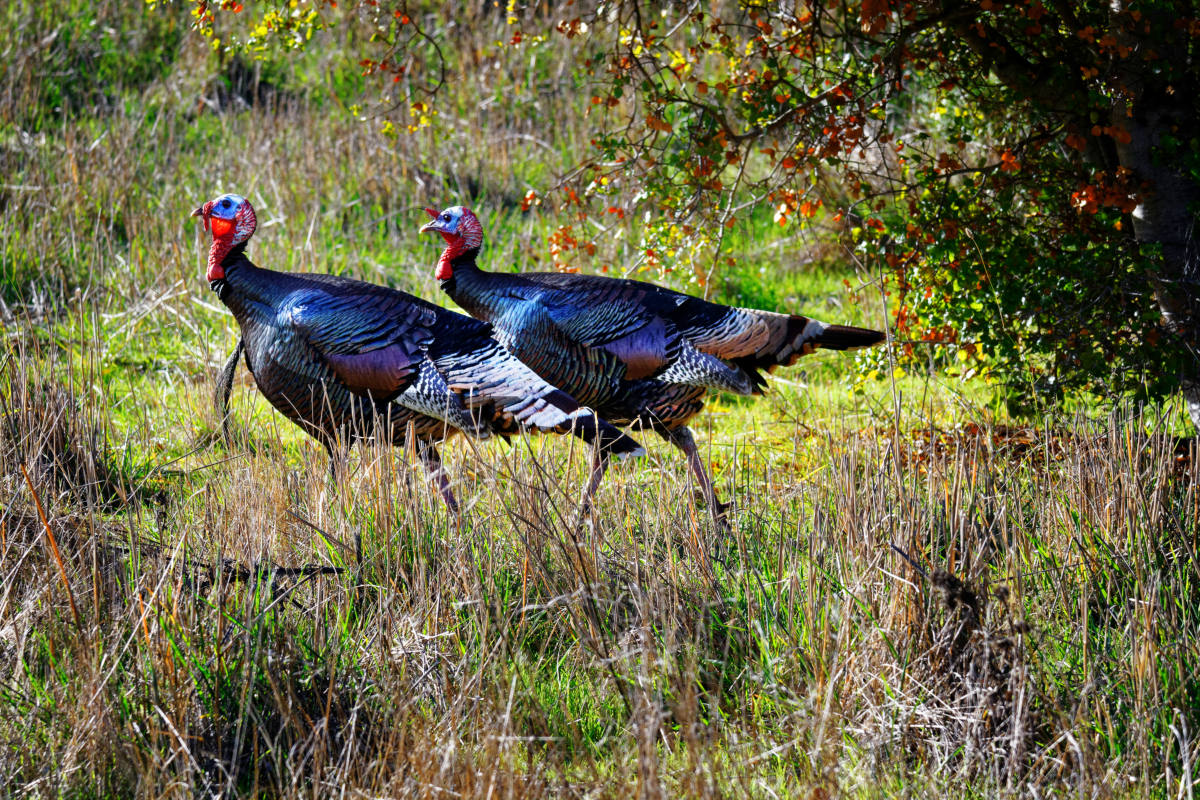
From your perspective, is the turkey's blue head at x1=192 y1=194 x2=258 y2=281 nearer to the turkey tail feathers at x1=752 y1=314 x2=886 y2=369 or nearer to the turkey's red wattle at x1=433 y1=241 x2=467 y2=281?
the turkey's red wattle at x1=433 y1=241 x2=467 y2=281

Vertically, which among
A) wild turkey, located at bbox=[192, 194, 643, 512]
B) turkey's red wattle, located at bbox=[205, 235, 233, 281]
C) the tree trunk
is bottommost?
wild turkey, located at bbox=[192, 194, 643, 512]

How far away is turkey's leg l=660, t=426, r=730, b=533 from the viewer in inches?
151

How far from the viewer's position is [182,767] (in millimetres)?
2537

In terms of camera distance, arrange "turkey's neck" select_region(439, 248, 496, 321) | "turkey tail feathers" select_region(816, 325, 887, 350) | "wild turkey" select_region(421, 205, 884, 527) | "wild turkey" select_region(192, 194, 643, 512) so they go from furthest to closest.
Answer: "turkey's neck" select_region(439, 248, 496, 321) < "wild turkey" select_region(421, 205, 884, 527) < "turkey tail feathers" select_region(816, 325, 887, 350) < "wild turkey" select_region(192, 194, 643, 512)

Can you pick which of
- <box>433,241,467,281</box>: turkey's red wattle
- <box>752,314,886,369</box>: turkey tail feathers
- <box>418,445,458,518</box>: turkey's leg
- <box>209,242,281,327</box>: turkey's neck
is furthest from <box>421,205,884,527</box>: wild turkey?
<box>209,242,281,327</box>: turkey's neck

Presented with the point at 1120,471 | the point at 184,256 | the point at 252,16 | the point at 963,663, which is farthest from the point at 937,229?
the point at 252,16

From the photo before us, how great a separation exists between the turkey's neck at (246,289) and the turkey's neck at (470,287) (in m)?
0.72

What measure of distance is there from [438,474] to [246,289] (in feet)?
4.42

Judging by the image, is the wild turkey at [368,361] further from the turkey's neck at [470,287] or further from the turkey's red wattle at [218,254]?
the turkey's neck at [470,287]

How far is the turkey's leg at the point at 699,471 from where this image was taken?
384 centimetres

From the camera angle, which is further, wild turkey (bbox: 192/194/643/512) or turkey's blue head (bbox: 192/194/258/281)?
turkey's blue head (bbox: 192/194/258/281)

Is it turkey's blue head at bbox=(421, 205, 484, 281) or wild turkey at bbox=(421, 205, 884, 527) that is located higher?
turkey's blue head at bbox=(421, 205, 484, 281)

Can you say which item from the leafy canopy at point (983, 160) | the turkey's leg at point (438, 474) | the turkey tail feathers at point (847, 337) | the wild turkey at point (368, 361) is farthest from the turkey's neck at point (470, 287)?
the turkey tail feathers at point (847, 337)

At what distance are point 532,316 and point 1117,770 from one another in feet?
9.30
